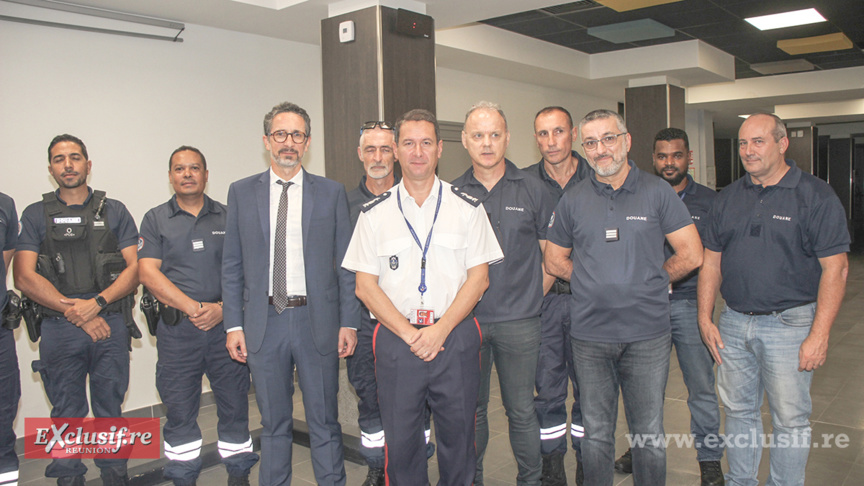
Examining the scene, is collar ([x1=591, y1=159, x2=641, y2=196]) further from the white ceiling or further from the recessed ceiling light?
the recessed ceiling light

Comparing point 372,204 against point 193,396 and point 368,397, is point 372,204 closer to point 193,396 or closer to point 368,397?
point 368,397

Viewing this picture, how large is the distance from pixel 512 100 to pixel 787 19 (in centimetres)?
362

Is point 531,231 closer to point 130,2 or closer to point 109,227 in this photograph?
point 109,227

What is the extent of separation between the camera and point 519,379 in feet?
10.3

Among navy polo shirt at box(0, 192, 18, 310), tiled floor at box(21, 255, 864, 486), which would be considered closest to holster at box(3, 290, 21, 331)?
navy polo shirt at box(0, 192, 18, 310)

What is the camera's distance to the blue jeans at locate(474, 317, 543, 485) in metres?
Answer: 3.11

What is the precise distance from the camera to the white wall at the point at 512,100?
8.39 m

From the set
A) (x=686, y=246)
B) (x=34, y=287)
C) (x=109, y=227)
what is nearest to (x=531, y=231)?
(x=686, y=246)

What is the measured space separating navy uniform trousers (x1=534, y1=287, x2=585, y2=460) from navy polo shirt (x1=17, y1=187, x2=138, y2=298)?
2620 millimetres

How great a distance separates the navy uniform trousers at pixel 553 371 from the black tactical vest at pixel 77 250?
260 cm

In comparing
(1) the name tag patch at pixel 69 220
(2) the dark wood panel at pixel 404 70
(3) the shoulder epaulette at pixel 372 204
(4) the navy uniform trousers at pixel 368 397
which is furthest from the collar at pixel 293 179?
(2) the dark wood panel at pixel 404 70

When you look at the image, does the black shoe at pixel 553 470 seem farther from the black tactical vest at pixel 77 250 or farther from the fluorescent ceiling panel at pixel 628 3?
the fluorescent ceiling panel at pixel 628 3

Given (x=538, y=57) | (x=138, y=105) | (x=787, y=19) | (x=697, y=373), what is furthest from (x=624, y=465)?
(x=787, y=19)

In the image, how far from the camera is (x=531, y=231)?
321 centimetres
